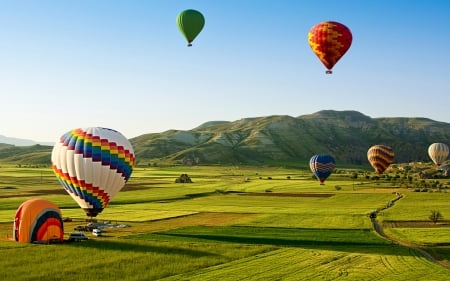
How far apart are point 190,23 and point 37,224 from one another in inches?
1343

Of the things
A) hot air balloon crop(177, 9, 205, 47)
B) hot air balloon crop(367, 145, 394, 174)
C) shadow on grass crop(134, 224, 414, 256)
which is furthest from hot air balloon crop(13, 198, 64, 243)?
hot air balloon crop(367, 145, 394, 174)

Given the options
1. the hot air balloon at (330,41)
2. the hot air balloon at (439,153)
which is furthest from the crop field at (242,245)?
the hot air balloon at (439,153)

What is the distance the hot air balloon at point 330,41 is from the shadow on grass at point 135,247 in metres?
35.4

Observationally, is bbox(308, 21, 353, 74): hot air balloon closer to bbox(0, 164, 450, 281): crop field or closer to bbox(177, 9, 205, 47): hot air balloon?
bbox(177, 9, 205, 47): hot air balloon

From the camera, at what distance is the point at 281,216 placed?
72250 mm

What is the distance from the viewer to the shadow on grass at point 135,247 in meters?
44.0

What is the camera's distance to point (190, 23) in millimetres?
72688

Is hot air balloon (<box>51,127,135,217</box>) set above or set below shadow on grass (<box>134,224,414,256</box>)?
above

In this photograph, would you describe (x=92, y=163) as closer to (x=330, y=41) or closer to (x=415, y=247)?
(x=415, y=247)

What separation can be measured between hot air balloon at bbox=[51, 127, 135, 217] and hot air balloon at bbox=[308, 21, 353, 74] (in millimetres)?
28553

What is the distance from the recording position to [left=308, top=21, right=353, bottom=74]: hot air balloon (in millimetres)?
70938

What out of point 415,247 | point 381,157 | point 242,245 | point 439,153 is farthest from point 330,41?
point 439,153

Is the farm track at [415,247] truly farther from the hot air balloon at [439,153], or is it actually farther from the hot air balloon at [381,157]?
the hot air balloon at [439,153]

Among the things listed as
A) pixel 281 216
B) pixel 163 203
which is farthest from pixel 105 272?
pixel 163 203
